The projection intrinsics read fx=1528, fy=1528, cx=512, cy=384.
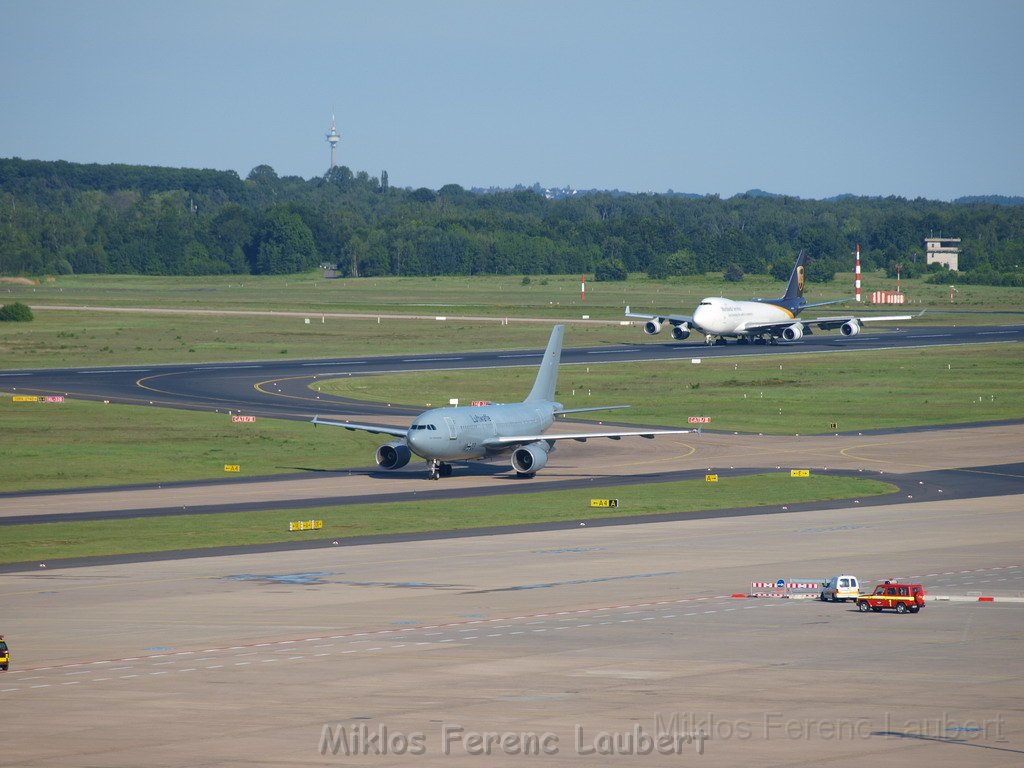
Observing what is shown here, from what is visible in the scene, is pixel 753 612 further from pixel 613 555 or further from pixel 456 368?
pixel 456 368

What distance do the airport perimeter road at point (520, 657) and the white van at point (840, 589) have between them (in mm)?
412

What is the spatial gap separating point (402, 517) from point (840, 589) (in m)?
21.8

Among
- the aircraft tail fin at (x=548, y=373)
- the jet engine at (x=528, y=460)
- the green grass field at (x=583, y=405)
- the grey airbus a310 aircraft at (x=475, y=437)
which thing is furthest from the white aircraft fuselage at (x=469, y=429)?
the green grass field at (x=583, y=405)

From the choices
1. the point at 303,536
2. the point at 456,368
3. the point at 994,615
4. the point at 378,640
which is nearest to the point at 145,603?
the point at 378,640

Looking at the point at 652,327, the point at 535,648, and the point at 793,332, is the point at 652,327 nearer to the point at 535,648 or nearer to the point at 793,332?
the point at 793,332

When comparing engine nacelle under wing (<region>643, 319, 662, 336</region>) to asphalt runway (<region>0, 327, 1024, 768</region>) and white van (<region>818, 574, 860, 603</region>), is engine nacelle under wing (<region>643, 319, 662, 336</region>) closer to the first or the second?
asphalt runway (<region>0, 327, 1024, 768</region>)

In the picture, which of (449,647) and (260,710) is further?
(449,647)

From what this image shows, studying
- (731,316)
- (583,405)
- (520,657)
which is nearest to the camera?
(520,657)

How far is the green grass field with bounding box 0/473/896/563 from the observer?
178 feet

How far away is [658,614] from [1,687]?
57.2 ft

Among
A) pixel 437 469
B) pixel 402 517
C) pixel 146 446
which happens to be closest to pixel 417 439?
pixel 437 469

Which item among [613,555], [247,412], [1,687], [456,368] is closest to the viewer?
[1,687]

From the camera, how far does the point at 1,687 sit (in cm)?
3272

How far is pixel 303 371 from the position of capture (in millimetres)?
127188
